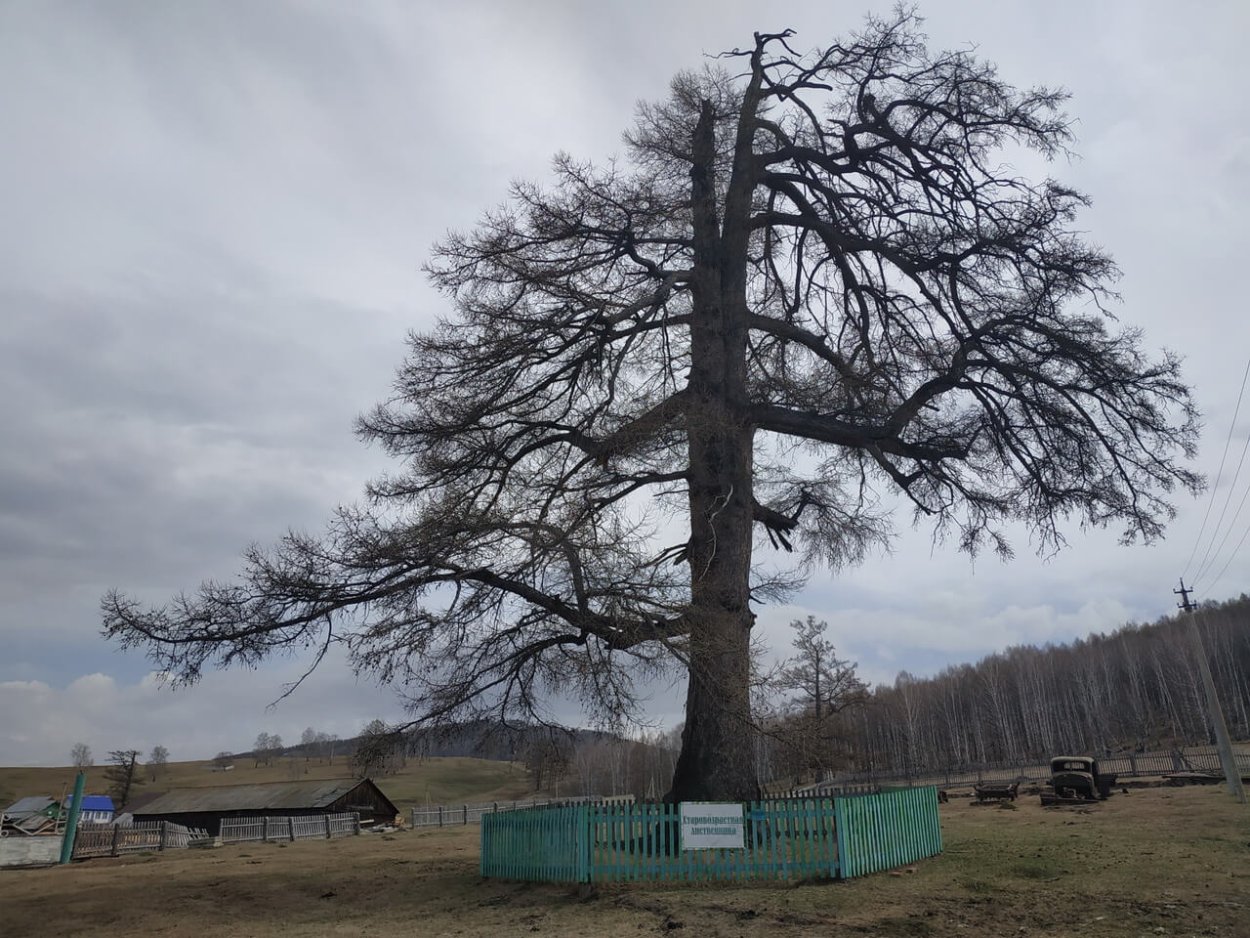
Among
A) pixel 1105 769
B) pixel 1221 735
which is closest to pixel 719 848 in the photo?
pixel 1221 735

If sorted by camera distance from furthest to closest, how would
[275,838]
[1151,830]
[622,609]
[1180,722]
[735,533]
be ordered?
[1180,722] < [275,838] < [1151,830] < [735,533] < [622,609]

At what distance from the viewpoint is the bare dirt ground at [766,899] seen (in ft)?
28.9

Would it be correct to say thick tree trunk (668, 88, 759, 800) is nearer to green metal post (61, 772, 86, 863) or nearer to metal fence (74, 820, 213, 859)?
green metal post (61, 772, 86, 863)

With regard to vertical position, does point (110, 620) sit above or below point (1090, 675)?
below

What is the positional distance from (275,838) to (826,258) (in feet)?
114

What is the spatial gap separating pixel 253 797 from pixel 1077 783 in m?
42.9

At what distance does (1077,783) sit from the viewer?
28.0 metres

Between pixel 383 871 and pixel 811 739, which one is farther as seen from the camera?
pixel 383 871

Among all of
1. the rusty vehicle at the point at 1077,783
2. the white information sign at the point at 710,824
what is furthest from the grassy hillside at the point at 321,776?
the white information sign at the point at 710,824

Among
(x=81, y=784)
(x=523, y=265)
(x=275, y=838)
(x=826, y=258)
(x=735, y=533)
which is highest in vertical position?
(x=826, y=258)

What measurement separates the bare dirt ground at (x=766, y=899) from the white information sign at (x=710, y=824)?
2.26 ft

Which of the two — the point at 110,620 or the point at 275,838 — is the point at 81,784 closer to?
the point at 275,838

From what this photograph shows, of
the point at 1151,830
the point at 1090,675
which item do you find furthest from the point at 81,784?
the point at 1090,675

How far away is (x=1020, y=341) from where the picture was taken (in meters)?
14.8
